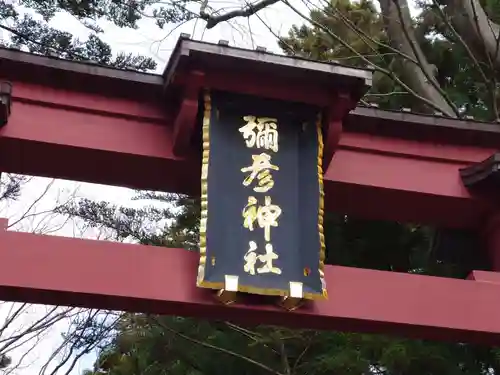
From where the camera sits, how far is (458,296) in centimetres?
421

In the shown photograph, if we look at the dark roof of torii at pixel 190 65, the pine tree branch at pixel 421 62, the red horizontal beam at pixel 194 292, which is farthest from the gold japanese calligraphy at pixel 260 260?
the pine tree branch at pixel 421 62

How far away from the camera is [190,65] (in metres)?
3.87

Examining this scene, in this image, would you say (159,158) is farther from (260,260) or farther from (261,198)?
(260,260)

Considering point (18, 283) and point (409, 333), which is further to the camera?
point (409, 333)

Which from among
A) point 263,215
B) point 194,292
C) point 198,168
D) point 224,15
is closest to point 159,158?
point 198,168

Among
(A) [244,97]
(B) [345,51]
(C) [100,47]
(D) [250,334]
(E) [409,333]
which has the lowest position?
(E) [409,333]

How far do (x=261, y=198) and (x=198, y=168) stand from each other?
1.86 feet

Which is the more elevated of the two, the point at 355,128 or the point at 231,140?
the point at 355,128

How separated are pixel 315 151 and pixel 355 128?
0.49m

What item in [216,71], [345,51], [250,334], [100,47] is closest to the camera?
[216,71]

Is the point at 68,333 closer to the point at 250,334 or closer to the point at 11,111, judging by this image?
the point at 250,334

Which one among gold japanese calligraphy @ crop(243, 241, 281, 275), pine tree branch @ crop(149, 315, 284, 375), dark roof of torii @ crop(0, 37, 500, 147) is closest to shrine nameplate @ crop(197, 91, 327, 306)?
gold japanese calligraphy @ crop(243, 241, 281, 275)

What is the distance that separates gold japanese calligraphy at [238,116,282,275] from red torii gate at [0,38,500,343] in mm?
207

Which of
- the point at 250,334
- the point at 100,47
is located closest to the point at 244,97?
the point at 100,47
